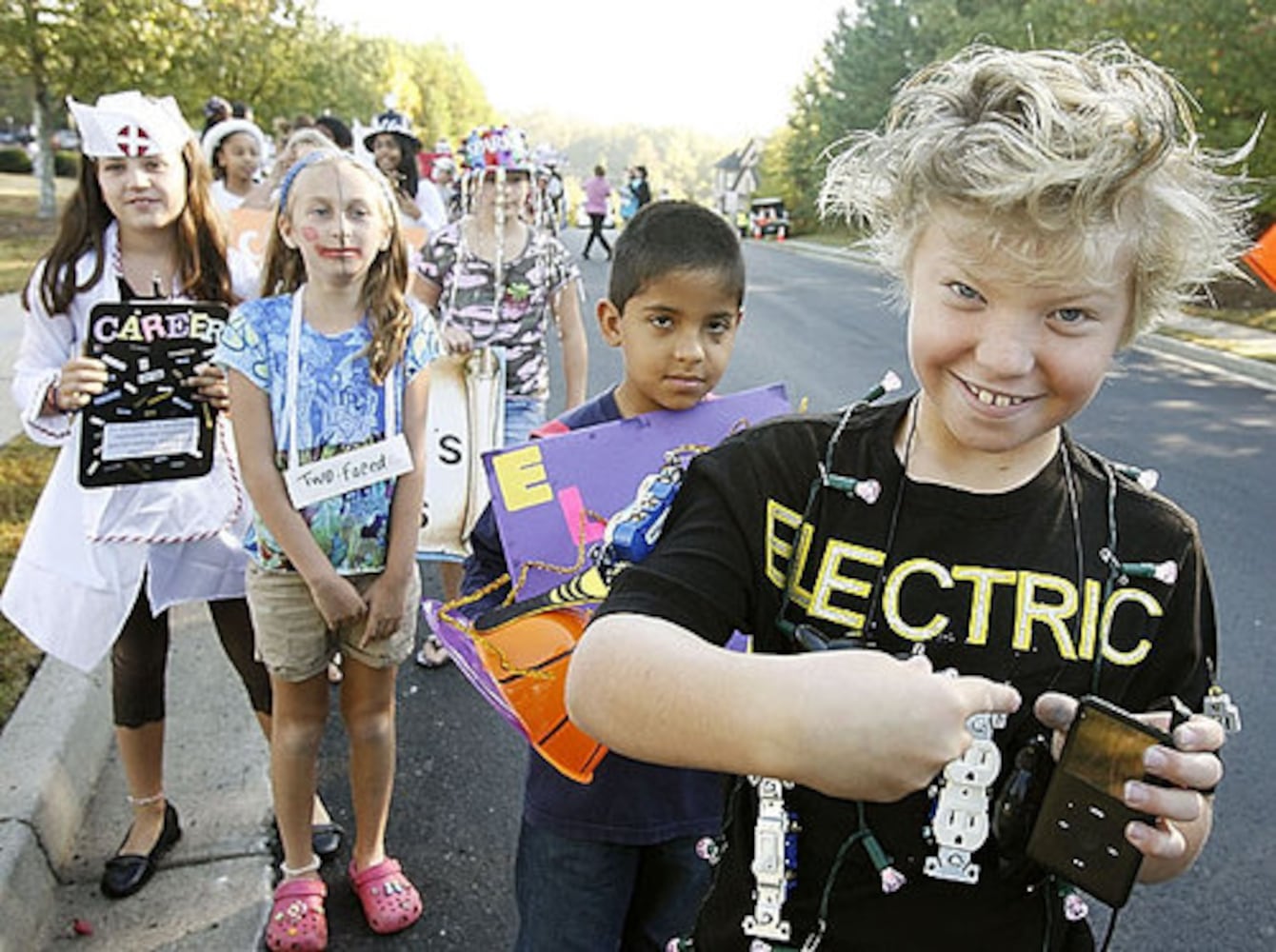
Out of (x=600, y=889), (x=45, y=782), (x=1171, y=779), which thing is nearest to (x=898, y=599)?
(x=1171, y=779)

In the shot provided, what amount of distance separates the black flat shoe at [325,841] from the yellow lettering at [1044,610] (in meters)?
2.31

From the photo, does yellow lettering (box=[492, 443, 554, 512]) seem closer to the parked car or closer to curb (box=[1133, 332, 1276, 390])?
curb (box=[1133, 332, 1276, 390])

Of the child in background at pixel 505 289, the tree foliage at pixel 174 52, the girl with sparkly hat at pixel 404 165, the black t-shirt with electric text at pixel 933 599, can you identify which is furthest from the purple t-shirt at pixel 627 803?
the tree foliage at pixel 174 52

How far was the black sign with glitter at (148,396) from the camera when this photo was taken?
2615mm

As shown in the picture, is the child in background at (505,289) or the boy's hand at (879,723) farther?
the child in background at (505,289)

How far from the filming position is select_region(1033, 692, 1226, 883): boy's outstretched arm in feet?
3.22

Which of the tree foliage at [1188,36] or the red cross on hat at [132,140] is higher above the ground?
the tree foliage at [1188,36]

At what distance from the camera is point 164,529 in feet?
8.91

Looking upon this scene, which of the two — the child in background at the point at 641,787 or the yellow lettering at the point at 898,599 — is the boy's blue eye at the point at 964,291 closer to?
the yellow lettering at the point at 898,599

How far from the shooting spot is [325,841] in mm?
2914

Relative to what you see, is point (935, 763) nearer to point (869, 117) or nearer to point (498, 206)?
point (498, 206)

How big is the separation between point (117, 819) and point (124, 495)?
99 centimetres

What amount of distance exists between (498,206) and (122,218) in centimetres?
177

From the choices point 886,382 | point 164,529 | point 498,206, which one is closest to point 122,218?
point 164,529
